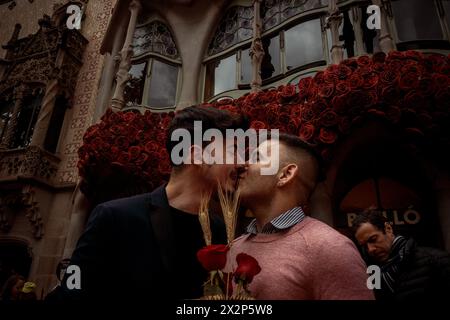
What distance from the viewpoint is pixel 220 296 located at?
1.07 meters

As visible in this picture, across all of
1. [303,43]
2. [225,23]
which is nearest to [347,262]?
[303,43]

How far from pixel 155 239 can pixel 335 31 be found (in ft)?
20.4

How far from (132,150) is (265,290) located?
19.4 feet

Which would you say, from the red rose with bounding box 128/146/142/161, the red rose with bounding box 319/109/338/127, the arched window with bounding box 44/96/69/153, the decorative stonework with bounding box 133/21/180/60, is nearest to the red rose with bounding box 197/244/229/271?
the red rose with bounding box 319/109/338/127

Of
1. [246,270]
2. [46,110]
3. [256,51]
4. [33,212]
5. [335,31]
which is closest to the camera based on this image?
[246,270]

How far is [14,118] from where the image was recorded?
1126 cm

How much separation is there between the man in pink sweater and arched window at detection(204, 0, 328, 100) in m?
6.12

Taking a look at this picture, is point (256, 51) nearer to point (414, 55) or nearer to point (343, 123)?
point (343, 123)

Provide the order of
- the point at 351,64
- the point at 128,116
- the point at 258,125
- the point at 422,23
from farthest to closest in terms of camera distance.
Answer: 1. the point at 128,116
2. the point at 422,23
3. the point at 258,125
4. the point at 351,64

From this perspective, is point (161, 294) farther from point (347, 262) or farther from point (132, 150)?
point (132, 150)

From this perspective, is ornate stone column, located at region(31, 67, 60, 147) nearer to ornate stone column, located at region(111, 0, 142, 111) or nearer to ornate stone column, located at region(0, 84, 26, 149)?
ornate stone column, located at region(0, 84, 26, 149)

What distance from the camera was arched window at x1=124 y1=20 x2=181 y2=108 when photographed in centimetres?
914

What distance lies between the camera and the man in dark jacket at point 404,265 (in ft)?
7.45

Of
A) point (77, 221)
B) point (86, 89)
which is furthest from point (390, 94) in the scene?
point (86, 89)
